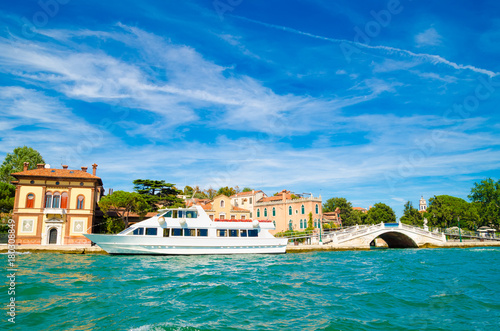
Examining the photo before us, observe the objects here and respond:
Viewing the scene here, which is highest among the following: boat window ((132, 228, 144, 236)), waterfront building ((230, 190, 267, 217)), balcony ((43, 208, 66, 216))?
waterfront building ((230, 190, 267, 217))

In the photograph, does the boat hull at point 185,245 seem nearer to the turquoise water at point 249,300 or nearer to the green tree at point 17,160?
the turquoise water at point 249,300

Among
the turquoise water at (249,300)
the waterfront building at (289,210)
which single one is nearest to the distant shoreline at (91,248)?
the turquoise water at (249,300)

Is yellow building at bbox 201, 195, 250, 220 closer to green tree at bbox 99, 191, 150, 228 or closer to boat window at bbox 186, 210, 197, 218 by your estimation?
green tree at bbox 99, 191, 150, 228

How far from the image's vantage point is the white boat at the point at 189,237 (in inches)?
938

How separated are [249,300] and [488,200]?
218 feet

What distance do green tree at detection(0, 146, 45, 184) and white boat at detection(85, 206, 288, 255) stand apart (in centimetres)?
2626

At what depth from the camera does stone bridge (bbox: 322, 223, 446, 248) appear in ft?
113

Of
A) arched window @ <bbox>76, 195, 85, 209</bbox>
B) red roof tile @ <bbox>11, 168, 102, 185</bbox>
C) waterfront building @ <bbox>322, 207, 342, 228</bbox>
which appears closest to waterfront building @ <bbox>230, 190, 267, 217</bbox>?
waterfront building @ <bbox>322, 207, 342, 228</bbox>

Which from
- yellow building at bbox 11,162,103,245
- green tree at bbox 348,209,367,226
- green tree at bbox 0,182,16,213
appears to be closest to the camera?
yellow building at bbox 11,162,103,245

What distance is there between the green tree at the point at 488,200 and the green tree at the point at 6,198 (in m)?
67.8

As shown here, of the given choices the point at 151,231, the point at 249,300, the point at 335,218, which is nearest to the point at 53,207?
the point at 151,231

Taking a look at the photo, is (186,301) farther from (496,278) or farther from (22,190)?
(22,190)

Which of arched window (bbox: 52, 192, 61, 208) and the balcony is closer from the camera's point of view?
the balcony

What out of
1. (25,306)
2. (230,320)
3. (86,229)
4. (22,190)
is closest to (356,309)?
(230,320)
